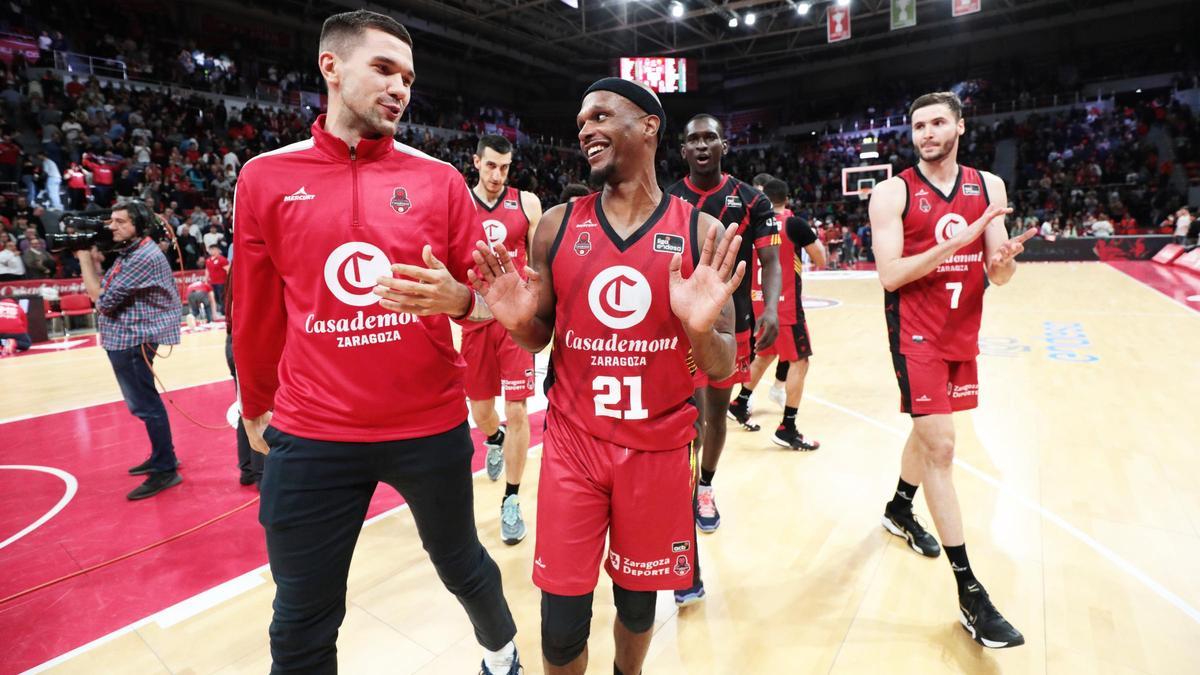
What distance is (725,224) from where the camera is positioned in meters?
3.19

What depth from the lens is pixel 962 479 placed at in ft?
13.2

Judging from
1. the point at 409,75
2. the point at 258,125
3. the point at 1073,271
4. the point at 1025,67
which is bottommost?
the point at 1073,271

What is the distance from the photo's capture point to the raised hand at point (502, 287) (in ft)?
5.86

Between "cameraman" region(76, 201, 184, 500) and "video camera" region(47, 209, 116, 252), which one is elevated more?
"video camera" region(47, 209, 116, 252)

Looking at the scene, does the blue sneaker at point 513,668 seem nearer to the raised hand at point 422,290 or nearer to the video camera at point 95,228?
the raised hand at point 422,290

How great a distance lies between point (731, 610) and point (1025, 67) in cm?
3463

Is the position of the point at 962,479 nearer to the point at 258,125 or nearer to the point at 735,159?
the point at 258,125

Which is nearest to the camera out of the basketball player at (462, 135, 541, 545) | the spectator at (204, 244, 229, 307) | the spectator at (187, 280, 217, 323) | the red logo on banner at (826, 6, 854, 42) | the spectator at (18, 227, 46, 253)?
the basketball player at (462, 135, 541, 545)

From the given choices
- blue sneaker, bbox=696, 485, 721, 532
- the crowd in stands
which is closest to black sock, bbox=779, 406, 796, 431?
blue sneaker, bbox=696, 485, 721, 532

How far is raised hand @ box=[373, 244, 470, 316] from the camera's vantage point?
5.30 feet

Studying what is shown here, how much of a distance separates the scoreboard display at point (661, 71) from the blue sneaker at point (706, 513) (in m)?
24.7

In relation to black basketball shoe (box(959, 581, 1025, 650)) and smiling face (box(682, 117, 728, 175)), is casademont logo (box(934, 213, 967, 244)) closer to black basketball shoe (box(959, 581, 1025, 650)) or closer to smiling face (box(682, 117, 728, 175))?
smiling face (box(682, 117, 728, 175))

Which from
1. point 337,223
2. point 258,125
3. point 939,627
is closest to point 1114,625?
point 939,627

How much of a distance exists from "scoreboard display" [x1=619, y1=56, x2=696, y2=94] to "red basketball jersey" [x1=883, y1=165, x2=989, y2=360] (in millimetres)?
24553
